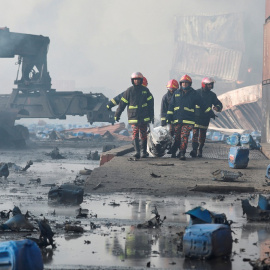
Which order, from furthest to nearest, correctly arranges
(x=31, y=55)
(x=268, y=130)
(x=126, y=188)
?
(x=31, y=55) → (x=268, y=130) → (x=126, y=188)

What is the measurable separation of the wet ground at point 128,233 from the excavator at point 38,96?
18986mm

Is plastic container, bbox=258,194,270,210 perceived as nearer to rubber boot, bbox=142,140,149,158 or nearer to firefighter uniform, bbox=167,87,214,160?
firefighter uniform, bbox=167,87,214,160

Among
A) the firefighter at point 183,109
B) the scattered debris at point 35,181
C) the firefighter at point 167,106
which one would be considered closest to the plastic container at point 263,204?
the scattered debris at point 35,181

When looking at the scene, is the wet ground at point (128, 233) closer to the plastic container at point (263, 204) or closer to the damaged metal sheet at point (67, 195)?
the damaged metal sheet at point (67, 195)

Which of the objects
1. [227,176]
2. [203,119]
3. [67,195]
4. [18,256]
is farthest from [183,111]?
[18,256]

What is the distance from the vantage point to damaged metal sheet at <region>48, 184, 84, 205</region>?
797cm

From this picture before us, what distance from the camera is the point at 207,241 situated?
4605 millimetres

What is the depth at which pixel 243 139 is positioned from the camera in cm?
1702

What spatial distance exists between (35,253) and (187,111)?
9724 mm

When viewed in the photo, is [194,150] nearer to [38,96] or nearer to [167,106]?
[167,106]

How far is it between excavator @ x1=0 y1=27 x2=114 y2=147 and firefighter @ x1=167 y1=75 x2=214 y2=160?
14900 mm

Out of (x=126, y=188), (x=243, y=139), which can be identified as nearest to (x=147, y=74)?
(x=243, y=139)

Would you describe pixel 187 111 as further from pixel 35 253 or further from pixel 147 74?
pixel 147 74

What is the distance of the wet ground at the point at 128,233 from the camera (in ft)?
15.0
